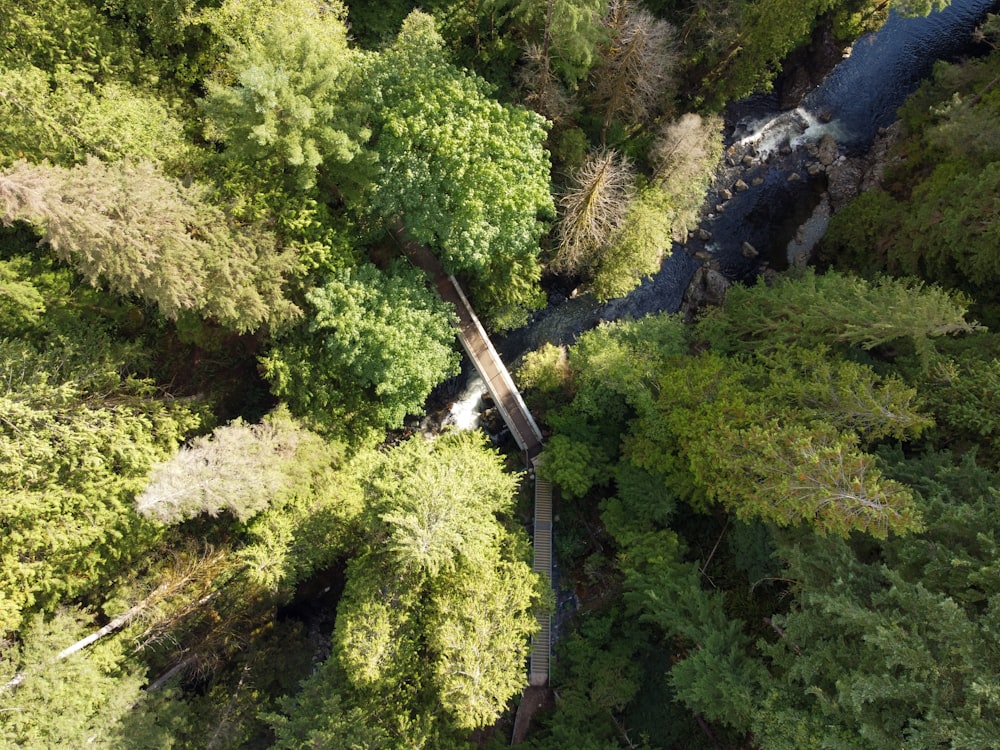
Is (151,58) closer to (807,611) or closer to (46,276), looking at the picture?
(46,276)

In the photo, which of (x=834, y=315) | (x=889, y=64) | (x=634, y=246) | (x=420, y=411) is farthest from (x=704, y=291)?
(x=889, y=64)

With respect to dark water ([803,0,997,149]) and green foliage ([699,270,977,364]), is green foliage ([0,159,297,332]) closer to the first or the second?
green foliage ([699,270,977,364])

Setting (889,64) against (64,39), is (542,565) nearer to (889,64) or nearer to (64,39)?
(64,39)

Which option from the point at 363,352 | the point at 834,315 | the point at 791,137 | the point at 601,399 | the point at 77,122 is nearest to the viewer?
the point at 77,122

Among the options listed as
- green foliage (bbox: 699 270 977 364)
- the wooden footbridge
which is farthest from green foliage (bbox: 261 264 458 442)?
green foliage (bbox: 699 270 977 364)

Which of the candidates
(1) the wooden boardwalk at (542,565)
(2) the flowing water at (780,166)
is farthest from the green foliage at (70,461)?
(1) the wooden boardwalk at (542,565)

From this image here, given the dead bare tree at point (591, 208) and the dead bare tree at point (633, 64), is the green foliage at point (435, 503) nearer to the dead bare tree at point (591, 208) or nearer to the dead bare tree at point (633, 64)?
the dead bare tree at point (591, 208)
